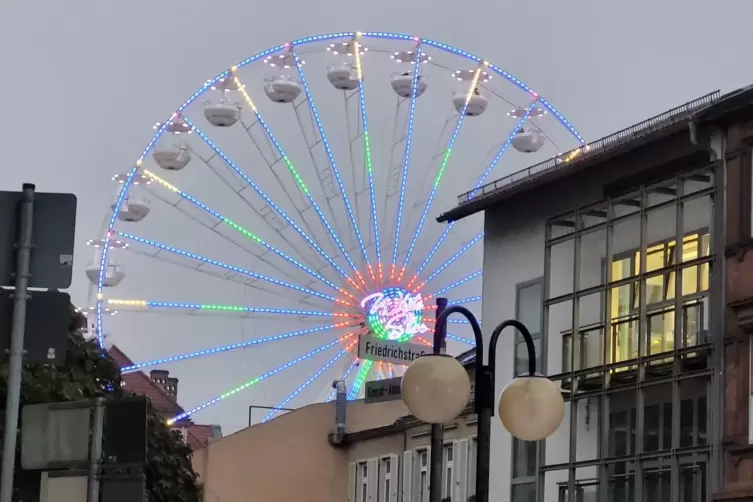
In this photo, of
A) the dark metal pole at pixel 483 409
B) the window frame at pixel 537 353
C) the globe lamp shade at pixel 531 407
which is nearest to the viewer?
the globe lamp shade at pixel 531 407

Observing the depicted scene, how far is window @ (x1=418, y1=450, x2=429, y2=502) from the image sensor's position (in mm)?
42406

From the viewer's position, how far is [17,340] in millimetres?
8312

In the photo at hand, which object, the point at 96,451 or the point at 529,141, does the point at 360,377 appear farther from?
the point at 96,451

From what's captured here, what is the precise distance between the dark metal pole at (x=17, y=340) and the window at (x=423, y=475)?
1356 inches

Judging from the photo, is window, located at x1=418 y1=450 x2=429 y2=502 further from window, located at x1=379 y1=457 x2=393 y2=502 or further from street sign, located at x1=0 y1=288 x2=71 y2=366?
street sign, located at x1=0 y1=288 x2=71 y2=366

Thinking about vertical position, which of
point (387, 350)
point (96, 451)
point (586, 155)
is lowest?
point (96, 451)

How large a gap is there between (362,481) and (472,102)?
1209 centimetres

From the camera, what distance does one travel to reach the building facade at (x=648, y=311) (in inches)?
1019

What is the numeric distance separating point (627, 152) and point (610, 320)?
3079mm

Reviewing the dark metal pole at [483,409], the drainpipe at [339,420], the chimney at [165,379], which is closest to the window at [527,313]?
the drainpipe at [339,420]

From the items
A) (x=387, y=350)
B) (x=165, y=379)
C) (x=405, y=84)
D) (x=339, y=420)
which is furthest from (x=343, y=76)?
(x=165, y=379)

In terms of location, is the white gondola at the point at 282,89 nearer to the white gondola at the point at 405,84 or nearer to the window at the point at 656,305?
the white gondola at the point at 405,84

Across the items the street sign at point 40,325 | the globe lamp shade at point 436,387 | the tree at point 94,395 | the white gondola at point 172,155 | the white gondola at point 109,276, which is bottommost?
the street sign at point 40,325

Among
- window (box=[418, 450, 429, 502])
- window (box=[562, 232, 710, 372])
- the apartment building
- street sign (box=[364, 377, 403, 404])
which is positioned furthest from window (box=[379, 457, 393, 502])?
window (box=[562, 232, 710, 372])
